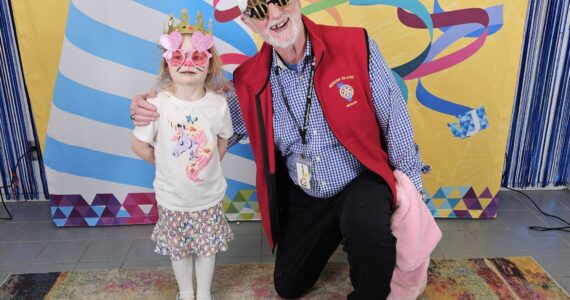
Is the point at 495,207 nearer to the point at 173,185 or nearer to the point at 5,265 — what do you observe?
the point at 173,185

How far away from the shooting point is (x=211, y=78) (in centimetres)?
166

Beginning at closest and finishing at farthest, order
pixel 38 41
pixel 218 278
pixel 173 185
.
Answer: pixel 173 185
pixel 218 278
pixel 38 41

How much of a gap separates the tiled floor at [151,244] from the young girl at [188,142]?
20.3 inches

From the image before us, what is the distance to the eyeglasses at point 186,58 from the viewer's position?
1532mm

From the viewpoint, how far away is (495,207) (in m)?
2.49

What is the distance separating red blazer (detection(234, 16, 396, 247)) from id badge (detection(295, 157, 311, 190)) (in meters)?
0.09

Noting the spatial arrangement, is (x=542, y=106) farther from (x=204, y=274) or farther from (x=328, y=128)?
(x=204, y=274)

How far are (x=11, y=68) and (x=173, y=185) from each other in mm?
1454

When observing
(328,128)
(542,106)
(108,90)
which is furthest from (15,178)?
(542,106)

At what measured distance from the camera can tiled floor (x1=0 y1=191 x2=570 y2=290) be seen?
215cm

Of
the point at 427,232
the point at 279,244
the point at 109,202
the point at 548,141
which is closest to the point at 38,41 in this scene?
the point at 109,202

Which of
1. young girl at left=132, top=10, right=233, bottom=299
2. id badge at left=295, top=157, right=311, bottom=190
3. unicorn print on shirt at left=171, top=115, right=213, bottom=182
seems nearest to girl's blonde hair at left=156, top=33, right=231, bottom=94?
young girl at left=132, top=10, right=233, bottom=299

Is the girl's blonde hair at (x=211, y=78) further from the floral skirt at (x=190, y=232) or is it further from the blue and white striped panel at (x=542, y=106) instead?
the blue and white striped panel at (x=542, y=106)

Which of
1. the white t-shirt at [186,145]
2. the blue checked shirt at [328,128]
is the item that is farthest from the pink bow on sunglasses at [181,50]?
the blue checked shirt at [328,128]
